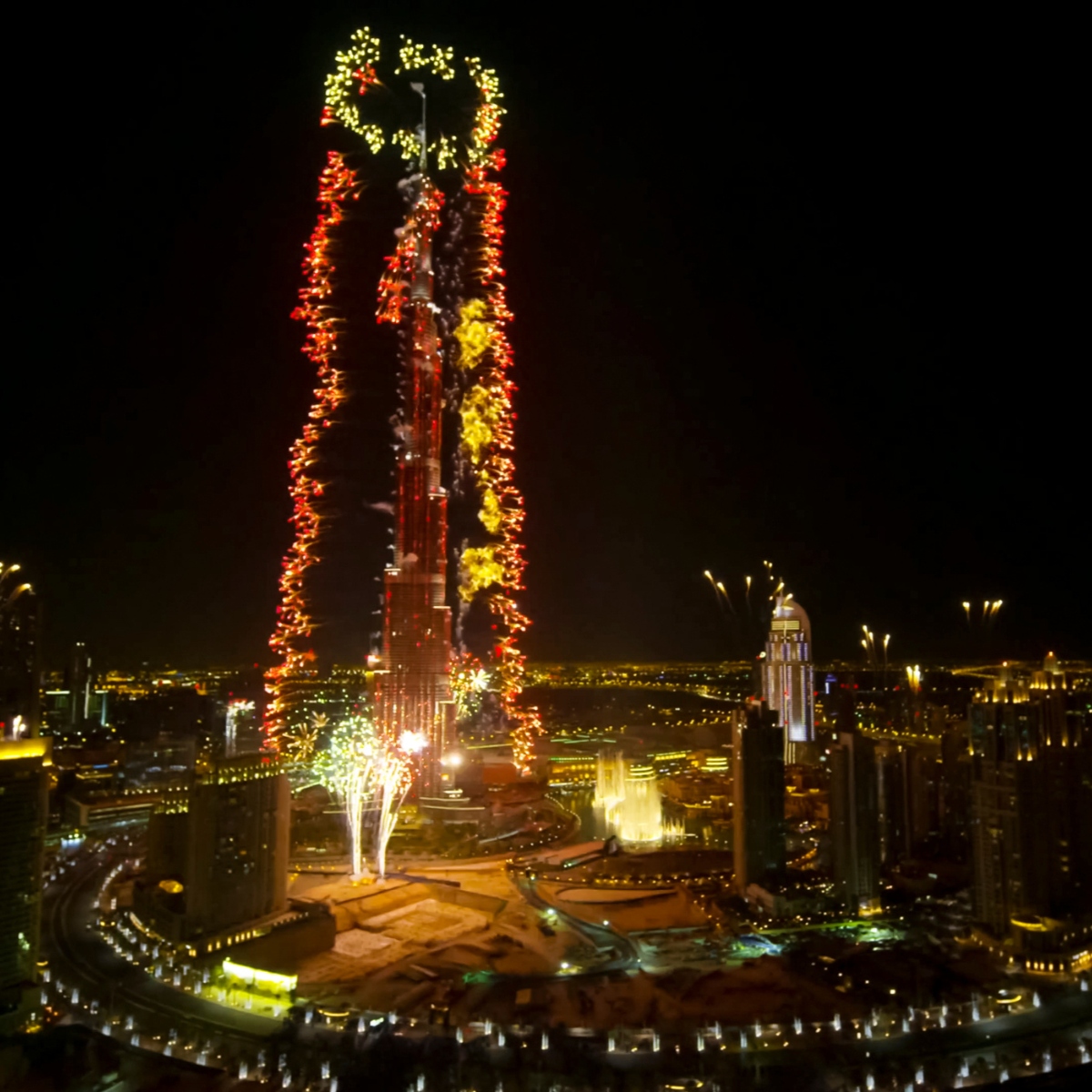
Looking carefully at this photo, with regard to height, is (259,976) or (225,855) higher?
(225,855)

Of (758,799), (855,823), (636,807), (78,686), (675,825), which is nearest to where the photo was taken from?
(855,823)

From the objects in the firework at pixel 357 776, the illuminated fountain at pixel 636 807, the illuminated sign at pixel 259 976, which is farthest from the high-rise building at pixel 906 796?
the illuminated sign at pixel 259 976

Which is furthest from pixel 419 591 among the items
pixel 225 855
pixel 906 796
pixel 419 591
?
pixel 906 796

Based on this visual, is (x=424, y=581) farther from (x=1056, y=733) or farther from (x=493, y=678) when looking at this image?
(x=1056, y=733)

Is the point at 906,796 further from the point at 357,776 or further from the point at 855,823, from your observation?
the point at 357,776

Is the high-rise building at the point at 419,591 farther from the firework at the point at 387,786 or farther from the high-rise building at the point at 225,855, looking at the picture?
the high-rise building at the point at 225,855

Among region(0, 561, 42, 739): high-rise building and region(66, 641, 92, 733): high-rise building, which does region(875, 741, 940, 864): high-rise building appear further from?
region(66, 641, 92, 733): high-rise building

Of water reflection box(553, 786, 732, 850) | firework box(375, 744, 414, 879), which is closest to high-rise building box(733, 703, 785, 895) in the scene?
water reflection box(553, 786, 732, 850)
